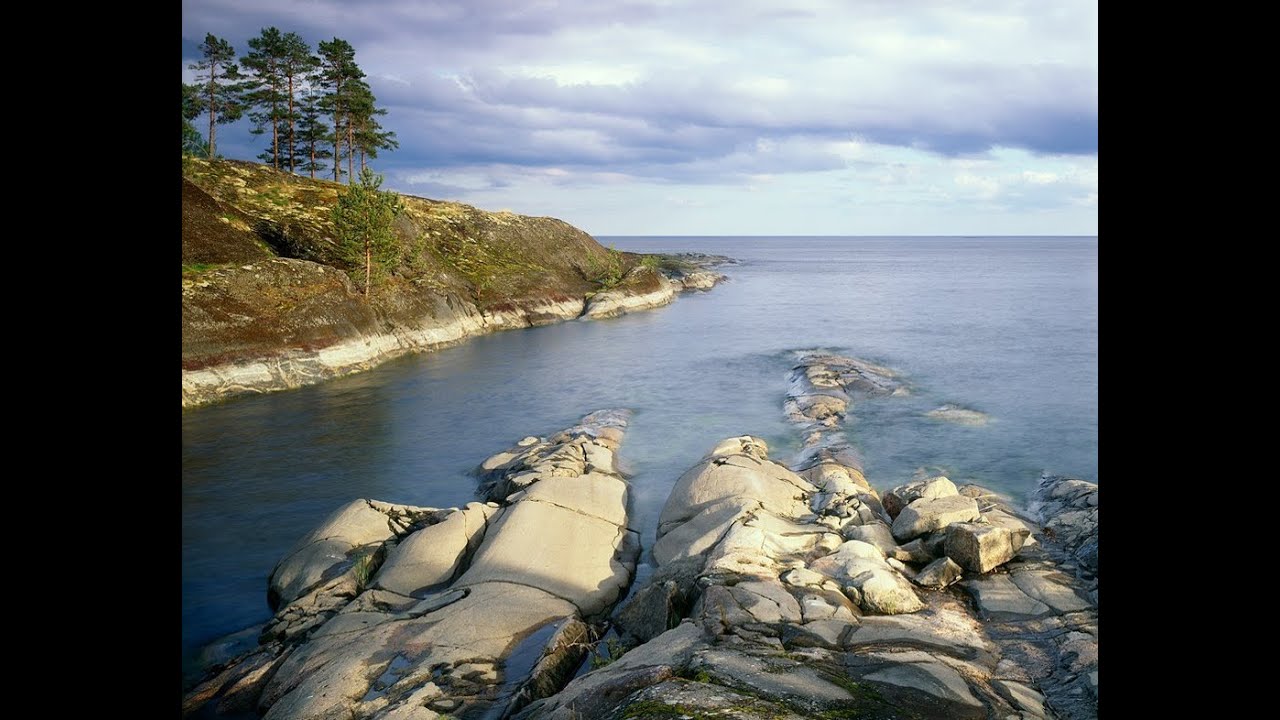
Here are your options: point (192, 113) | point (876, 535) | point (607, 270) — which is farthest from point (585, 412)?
point (192, 113)

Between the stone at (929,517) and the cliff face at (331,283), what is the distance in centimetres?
2850

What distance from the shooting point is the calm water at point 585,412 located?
22409mm

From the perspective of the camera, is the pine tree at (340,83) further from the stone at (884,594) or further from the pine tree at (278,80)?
the stone at (884,594)

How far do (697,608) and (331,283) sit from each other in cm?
3898

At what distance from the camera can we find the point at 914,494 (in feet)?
60.9

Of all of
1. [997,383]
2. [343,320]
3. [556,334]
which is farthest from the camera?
[556,334]

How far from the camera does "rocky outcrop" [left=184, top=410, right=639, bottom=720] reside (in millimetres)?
11242

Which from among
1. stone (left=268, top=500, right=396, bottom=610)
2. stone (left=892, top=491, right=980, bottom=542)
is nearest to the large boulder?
stone (left=892, top=491, right=980, bottom=542)

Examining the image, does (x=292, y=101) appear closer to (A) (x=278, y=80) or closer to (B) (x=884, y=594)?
(A) (x=278, y=80)

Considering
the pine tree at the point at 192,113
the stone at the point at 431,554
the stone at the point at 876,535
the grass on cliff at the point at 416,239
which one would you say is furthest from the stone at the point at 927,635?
the pine tree at the point at 192,113

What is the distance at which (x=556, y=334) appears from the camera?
59938 millimetres
